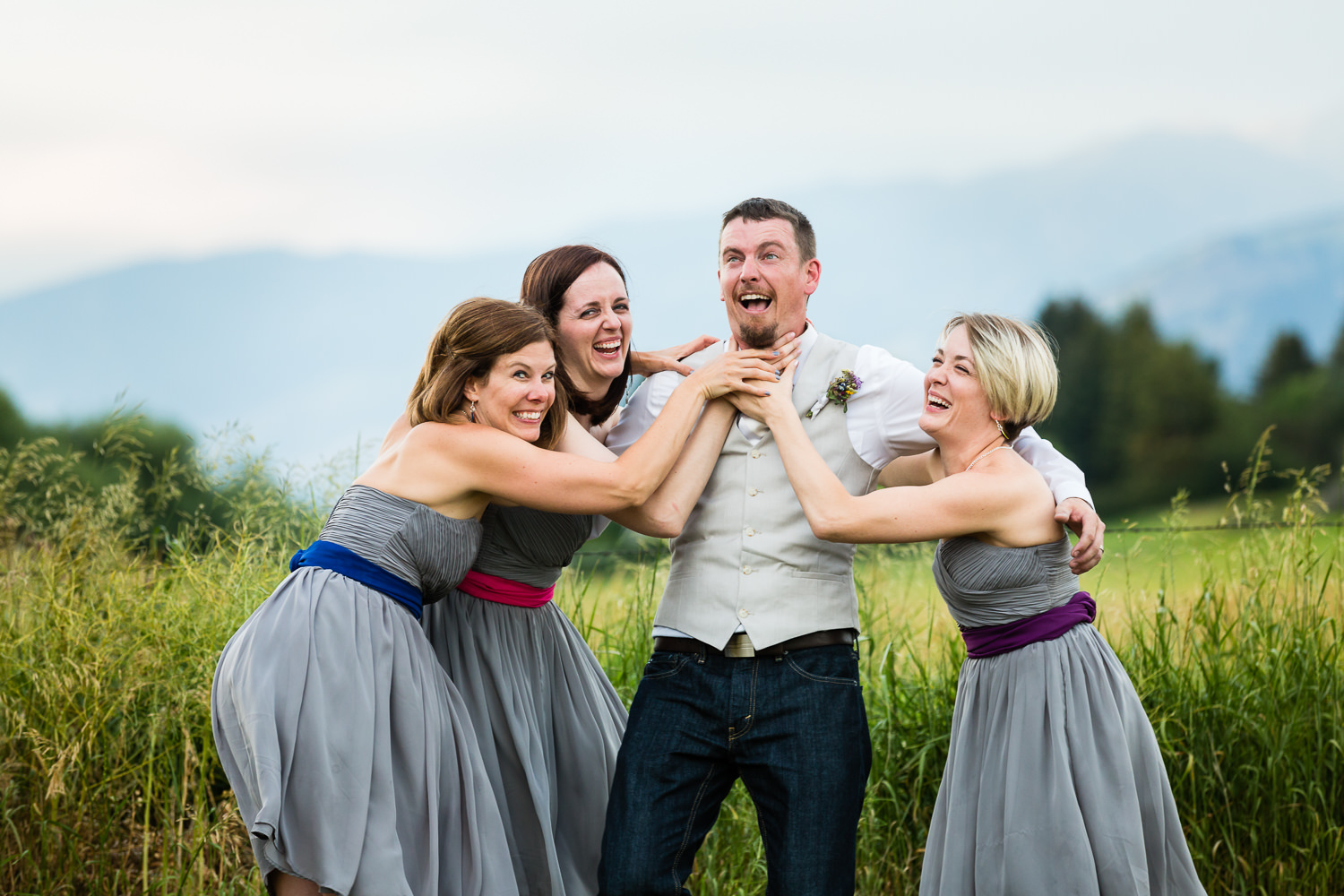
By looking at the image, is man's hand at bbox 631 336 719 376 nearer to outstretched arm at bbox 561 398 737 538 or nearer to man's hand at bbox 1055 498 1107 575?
outstretched arm at bbox 561 398 737 538

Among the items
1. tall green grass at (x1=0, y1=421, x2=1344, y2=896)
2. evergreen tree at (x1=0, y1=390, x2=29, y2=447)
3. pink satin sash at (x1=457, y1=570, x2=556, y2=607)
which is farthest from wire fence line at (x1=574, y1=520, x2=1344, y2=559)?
evergreen tree at (x1=0, y1=390, x2=29, y2=447)

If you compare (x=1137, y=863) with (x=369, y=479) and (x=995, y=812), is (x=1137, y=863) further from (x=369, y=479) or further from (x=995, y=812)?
(x=369, y=479)

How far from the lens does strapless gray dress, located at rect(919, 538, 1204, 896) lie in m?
2.67

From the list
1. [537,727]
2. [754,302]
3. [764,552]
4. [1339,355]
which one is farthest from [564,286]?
[1339,355]

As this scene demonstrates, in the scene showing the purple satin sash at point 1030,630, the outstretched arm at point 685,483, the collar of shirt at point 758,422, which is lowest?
the purple satin sash at point 1030,630

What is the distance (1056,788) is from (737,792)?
1.77 m

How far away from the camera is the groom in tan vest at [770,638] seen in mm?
2836

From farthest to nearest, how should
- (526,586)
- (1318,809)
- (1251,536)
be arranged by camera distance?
(1251,536), (1318,809), (526,586)

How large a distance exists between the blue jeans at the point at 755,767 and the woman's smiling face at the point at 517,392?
75cm

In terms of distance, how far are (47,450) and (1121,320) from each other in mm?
35839

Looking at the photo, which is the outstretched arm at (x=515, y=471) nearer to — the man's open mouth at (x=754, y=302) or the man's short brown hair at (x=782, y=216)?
the man's open mouth at (x=754, y=302)

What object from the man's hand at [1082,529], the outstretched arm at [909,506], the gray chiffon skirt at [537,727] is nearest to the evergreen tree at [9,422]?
the gray chiffon skirt at [537,727]

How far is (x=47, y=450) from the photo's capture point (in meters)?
5.14

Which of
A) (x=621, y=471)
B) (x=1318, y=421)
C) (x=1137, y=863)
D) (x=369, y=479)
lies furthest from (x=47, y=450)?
(x=1318, y=421)
